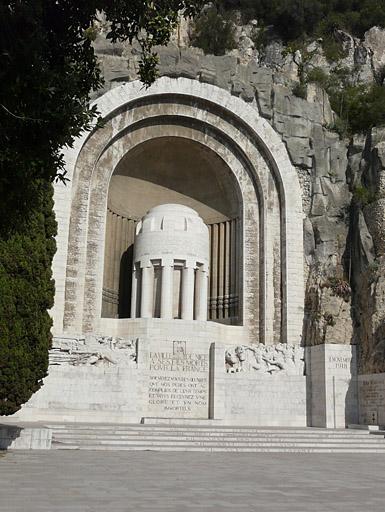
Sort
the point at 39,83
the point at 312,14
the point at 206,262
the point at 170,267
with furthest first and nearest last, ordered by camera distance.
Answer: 1. the point at 312,14
2. the point at 206,262
3. the point at 170,267
4. the point at 39,83

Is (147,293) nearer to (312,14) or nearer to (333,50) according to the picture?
(333,50)

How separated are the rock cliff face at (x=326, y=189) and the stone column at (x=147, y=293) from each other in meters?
5.69

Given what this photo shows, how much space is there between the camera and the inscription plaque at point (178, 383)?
19.7m

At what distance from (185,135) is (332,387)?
432 inches

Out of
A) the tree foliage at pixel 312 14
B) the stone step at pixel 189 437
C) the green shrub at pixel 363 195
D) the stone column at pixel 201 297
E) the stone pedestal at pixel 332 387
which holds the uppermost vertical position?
the tree foliage at pixel 312 14

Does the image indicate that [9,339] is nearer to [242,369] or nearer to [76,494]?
[76,494]

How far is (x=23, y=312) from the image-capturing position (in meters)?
12.7

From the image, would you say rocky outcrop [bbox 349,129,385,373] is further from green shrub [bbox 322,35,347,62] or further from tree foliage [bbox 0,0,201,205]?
tree foliage [bbox 0,0,201,205]

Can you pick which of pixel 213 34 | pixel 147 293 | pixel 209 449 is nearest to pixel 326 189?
pixel 147 293

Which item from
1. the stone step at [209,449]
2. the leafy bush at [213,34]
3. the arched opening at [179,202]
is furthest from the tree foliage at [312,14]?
the stone step at [209,449]

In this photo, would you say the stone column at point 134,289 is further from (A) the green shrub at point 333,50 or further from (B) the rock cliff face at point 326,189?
(A) the green shrub at point 333,50

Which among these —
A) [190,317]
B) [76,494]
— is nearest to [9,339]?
[76,494]

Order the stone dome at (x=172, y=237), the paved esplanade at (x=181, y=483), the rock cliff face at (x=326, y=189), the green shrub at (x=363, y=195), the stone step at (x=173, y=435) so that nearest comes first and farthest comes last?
the paved esplanade at (x=181, y=483) < the stone step at (x=173, y=435) < the rock cliff face at (x=326, y=189) < the stone dome at (x=172, y=237) < the green shrub at (x=363, y=195)

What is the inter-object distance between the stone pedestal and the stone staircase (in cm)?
399
